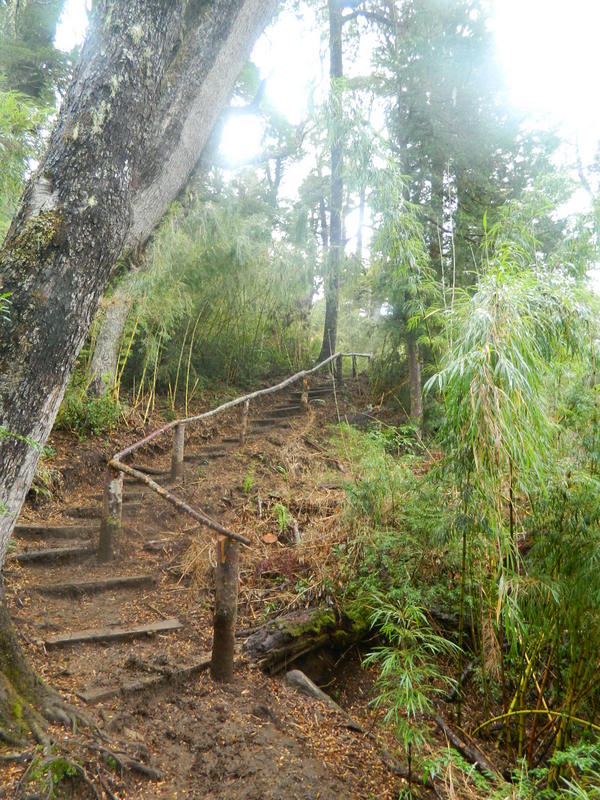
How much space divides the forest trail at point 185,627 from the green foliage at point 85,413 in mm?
221

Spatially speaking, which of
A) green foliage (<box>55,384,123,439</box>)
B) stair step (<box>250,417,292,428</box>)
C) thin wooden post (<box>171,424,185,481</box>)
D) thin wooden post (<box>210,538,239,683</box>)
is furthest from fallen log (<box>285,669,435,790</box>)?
stair step (<box>250,417,292,428</box>)

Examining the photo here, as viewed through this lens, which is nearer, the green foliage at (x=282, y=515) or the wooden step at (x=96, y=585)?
the wooden step at (x=96, y=585)

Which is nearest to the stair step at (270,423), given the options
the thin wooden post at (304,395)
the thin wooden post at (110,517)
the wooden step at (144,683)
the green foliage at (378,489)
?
the thin wooden post at (304,395)

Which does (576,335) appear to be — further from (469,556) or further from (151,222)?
(151,222)

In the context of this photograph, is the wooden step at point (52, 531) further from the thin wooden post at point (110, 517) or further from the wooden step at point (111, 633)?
the wooden step at point (111, 633)

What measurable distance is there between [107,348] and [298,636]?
4.43 m

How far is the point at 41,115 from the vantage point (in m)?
4.15

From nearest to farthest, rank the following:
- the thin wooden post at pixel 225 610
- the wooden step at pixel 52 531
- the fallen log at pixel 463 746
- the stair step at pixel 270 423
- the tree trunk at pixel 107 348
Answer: the fallen log at pixel 463 746 → the thin wooden post at pixel 225 610 → the wooden step at pixel 52 531 → the tree trunk at pixel 107 348 → the stair step at pixel 270 423

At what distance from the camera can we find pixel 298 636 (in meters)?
3.44

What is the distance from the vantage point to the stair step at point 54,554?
3775 mm

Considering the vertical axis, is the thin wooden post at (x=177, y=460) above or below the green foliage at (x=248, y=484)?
above

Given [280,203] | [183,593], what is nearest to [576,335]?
[183,593]

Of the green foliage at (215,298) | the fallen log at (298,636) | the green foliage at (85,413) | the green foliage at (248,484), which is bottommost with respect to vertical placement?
the fallen log at (298,636)

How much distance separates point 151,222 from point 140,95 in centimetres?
49
